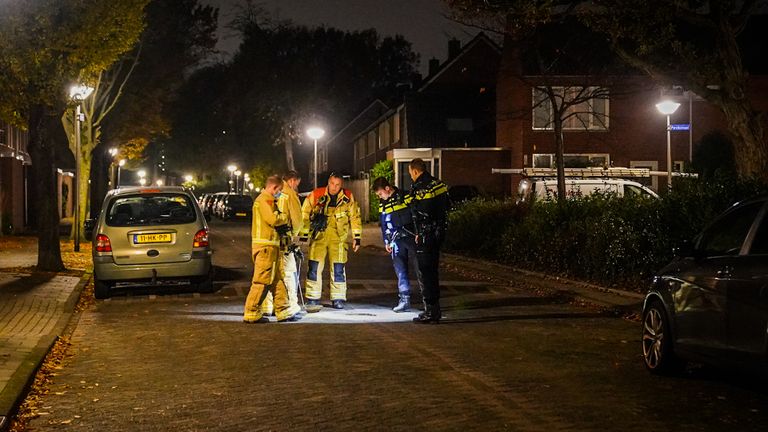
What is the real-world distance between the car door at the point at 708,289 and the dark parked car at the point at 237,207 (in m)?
48.2

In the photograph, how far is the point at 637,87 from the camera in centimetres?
3575

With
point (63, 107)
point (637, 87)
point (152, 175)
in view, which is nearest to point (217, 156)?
point (152, 175)

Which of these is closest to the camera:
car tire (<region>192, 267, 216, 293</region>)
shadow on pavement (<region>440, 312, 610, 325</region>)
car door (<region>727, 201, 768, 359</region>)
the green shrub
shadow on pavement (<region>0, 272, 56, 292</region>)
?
car door (<region>727, 201, 768, 359</region>)

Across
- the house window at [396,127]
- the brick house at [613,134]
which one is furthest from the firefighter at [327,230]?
the house window at [396,127]

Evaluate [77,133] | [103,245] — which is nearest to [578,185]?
[77,133]

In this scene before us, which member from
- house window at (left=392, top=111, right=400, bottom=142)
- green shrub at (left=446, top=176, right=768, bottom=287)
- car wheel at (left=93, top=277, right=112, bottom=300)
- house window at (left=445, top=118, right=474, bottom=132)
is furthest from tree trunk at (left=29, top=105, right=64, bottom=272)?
house window at (left=445, top=118, right=474, bottom=132)

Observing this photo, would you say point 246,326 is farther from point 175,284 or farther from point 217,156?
Answer: point 217,156

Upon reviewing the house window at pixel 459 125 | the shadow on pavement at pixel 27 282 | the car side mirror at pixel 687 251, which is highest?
the house window at pixel 459 125

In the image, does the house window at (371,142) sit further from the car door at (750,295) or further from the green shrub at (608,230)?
the car door at (750,295)

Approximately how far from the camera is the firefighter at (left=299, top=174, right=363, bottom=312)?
1420 centimetres

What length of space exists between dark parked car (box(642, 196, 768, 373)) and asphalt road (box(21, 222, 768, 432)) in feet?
1.15

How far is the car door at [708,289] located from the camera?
8.13 metres

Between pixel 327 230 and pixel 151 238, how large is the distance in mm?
3212

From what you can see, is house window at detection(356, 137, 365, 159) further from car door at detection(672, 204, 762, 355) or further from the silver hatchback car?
car door at detection(672, 204, 762, 355)
